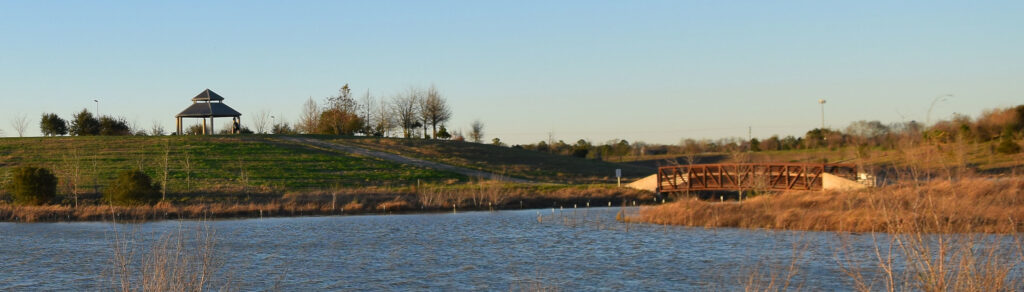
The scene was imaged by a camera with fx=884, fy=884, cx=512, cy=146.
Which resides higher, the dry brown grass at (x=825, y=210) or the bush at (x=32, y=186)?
the bush at (x=32, y=186)

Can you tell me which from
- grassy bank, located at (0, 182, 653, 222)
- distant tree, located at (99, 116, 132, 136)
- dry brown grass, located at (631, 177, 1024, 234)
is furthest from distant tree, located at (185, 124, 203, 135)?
dry brown grass, located at (631, 177, 1024, 234)

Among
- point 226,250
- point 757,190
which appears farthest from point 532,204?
point 226,250

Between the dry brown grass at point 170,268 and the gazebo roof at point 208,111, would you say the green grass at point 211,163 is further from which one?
the dry brown grass at point 170,268

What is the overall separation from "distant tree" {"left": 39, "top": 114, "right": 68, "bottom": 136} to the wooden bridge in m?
66.8

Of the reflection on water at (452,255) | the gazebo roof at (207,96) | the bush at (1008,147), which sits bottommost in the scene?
the reflection on water at (452,255)

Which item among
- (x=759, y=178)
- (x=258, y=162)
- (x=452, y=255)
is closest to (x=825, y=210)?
(x=759, y=178)

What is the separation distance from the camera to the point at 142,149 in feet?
257

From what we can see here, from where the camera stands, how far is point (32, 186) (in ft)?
157

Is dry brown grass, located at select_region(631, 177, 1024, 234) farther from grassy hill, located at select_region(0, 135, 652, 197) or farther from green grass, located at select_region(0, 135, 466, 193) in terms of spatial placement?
grassy hill, located at select_region(0, 135, 652, 197)

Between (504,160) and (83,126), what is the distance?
44608 millimetres

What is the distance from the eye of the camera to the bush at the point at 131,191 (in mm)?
47156

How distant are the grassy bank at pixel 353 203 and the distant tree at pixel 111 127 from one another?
4662cm

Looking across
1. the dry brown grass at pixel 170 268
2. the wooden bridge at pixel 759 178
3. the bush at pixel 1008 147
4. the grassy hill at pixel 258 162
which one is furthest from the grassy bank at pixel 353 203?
the bush at pixel 1008 147

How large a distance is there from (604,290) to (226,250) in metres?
15.1
